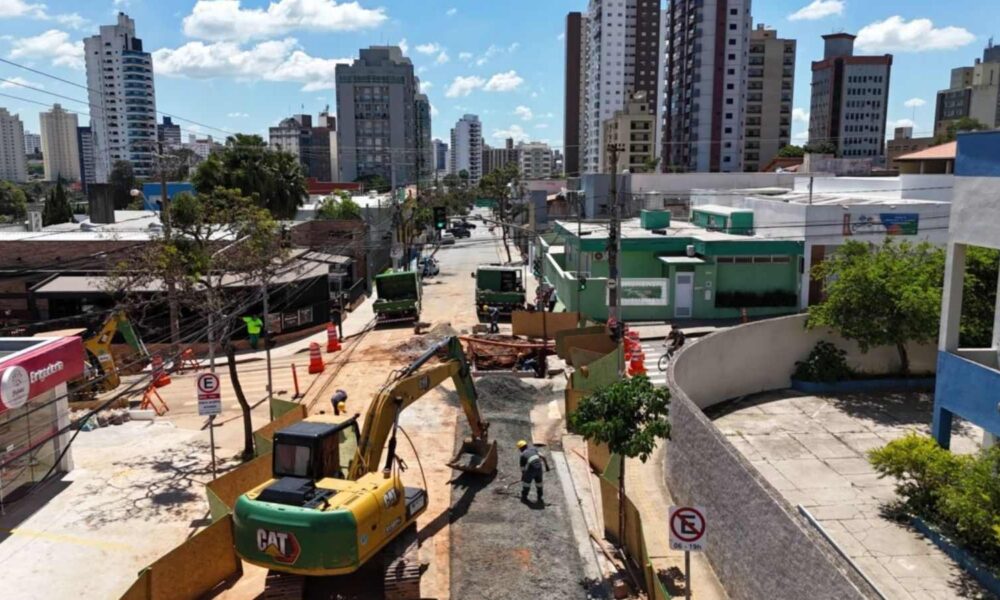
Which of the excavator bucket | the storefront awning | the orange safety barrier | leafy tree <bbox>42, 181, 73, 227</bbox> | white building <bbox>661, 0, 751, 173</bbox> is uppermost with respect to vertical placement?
white building <bbox>661, 0, 751, 173</bbox>

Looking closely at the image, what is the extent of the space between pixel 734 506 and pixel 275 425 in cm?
1089

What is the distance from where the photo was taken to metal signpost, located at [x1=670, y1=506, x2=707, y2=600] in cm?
999

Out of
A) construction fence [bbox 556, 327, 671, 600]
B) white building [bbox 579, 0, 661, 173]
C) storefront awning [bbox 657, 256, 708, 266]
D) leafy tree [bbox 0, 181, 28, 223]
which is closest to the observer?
construction fence [bbox 556, 327, 671, 600]

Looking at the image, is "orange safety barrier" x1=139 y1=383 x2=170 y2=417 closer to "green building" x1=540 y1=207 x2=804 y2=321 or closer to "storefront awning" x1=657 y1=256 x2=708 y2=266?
"green building" x1=540 y1=207 x2=804 y2=321

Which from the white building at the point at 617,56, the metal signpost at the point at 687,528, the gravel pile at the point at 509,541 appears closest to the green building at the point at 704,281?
the gravel pile at the point at 509,541

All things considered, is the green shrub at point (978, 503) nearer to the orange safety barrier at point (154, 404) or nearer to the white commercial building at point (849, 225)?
the orange safety barrier at point (154, 404)

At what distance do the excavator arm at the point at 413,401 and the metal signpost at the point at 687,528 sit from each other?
17.5 ft

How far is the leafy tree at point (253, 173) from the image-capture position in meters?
37.4

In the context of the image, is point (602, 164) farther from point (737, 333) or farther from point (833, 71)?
point (737, 333)

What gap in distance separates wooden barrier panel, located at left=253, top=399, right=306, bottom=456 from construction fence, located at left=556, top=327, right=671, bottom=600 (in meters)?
6.94

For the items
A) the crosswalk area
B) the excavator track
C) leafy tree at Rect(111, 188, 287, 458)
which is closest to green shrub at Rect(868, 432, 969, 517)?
the crosswalk area

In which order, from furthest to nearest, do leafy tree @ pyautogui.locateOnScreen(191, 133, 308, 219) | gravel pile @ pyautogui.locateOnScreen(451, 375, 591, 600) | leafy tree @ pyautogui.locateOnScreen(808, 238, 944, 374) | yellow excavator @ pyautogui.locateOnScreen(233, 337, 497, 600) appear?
leafy tree @ pyautogui.locateOnScreen(191, 133, 308, 219) < leafy tree @ pyautogui.locateOnScreen(808, 238, 944, 374) < gravel pile @ pyautogui.locateOnScreen(451, 375, 591, 600) < yellow excavator @ pyautogui.locateOnScreen(233, 337, 497, 600)

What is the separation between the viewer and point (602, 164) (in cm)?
14300

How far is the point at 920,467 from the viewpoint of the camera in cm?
1527
